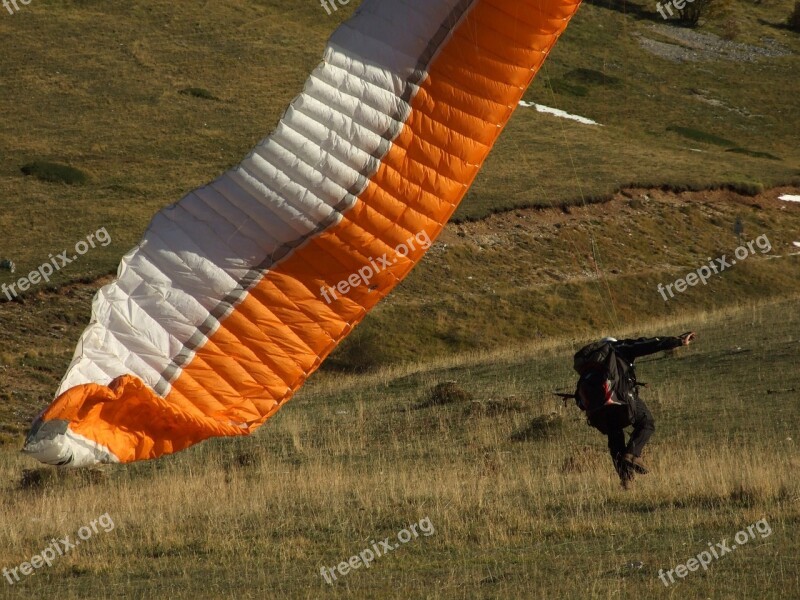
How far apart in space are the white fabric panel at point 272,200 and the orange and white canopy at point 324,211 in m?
0.01

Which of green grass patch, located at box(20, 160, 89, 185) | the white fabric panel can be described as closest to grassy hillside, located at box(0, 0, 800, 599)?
green grass patch, located at box(20, 160, 89, 185)

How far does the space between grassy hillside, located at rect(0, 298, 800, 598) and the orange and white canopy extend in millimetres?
1366

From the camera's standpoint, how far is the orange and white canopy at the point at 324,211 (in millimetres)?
9945

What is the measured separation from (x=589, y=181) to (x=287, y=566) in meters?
33.0

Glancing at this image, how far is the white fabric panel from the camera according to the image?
9828 mm

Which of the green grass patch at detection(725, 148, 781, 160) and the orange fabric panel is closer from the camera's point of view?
the orange fabric panel

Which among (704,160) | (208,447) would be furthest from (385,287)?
(704,160)

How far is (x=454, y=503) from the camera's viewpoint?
10742 millimetres

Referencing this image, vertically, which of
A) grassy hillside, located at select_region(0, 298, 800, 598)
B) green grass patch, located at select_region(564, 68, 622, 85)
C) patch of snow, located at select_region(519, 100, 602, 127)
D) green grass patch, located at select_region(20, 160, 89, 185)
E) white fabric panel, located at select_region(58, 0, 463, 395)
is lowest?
green grass patch, located at select_region(564, 68, 622, 85)

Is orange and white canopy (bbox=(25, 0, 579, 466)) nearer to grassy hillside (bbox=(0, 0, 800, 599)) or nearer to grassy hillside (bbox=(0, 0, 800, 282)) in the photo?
grassy hillside (bbox=(0, 0, 800, 599))

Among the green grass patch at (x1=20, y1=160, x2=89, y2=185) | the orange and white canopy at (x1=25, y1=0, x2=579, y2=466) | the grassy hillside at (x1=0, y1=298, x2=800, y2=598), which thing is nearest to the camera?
the grassy hillside at (x1=0, y1=298, x2=800, y2=598)

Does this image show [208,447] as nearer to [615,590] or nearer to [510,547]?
[510,547]

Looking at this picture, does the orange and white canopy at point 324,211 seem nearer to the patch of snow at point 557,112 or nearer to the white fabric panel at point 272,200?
the white fabric panel at point 272,200

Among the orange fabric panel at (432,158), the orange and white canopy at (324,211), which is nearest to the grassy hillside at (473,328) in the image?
the orange and white canopy at (324,211)
